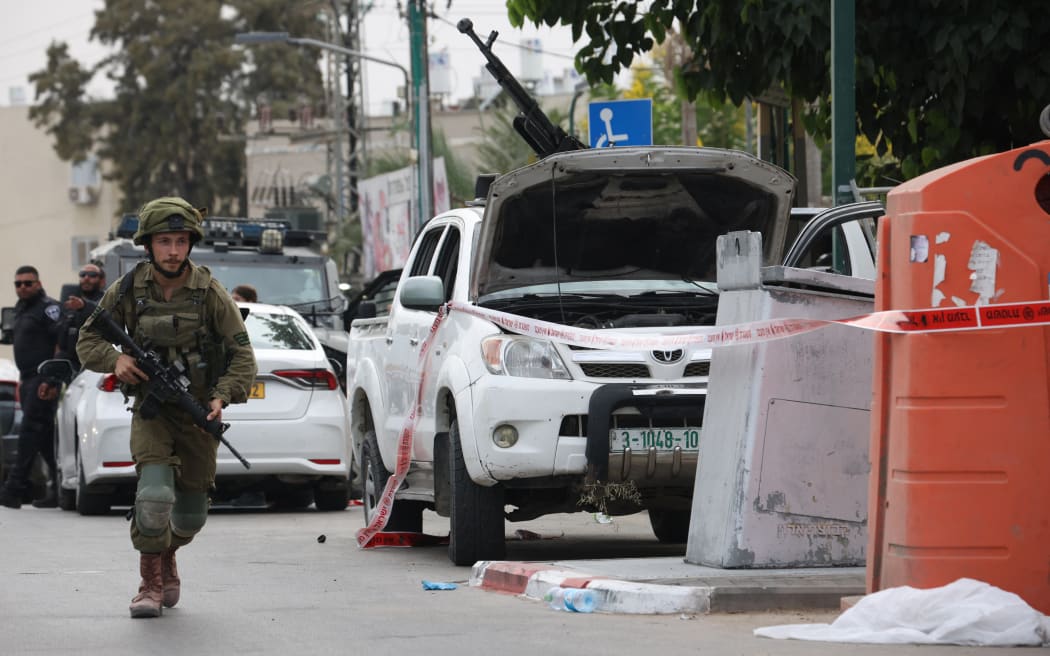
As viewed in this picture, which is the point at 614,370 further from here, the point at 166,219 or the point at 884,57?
the point at 884,57

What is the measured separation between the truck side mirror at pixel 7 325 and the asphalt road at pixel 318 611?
5.07m

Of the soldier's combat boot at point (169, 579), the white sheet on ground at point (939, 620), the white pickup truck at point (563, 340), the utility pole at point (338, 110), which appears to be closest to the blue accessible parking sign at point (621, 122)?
the white pickup truck at point (563, 340)

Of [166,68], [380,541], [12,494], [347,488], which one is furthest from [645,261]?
[166,68]

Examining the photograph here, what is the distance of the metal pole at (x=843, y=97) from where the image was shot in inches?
451

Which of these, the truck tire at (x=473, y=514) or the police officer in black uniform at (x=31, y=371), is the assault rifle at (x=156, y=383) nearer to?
the truck tire at (x=473, y=514)

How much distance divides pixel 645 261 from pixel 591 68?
3352 mm

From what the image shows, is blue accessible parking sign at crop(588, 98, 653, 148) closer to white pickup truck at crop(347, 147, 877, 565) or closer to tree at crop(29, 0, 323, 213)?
white pickup truck at crop(347, 147, 877, 565)

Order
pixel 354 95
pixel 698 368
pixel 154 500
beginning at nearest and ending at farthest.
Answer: pixel 154 500 → pixel 698 368 → pixel 354 95

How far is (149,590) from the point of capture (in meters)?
8.20

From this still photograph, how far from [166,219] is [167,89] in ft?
174

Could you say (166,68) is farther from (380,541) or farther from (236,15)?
(380,541)

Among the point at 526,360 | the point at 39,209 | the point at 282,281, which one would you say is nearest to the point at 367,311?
the point at 526,360

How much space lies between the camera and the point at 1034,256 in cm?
692

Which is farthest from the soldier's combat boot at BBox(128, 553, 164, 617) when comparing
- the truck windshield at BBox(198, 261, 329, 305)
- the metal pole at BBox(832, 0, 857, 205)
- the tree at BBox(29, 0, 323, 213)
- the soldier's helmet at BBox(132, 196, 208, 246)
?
the tree at BBox(29, 0, 323, 213)
